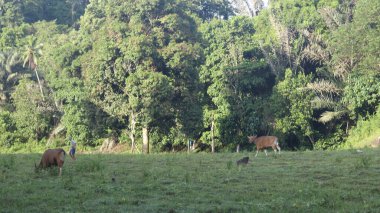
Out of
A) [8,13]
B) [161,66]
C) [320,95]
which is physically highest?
[8,13]

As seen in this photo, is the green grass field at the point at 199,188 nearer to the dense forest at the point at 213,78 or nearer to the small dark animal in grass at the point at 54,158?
the small dark animal in grass at the point at 54,158

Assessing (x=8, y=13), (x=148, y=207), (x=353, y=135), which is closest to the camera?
(x=148, y=207)

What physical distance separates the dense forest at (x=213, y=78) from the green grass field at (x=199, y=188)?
19.8 meters

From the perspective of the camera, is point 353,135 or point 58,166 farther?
point 353,135

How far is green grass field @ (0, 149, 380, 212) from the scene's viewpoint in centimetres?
1044

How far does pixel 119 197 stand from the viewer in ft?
37.3

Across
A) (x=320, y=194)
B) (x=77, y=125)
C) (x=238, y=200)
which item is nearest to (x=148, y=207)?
(x=238, y=200)

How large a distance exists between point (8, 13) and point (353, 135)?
43.0 metres

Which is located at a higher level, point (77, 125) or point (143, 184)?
point (77, 125)

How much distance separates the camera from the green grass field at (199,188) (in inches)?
411

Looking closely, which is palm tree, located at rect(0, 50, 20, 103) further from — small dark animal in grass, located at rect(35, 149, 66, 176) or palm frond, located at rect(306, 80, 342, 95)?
small dark animal in grass, located at rect(35, 149, 66, 176)

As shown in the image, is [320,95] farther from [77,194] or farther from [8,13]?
[8,13]

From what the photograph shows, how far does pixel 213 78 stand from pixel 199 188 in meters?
28.5

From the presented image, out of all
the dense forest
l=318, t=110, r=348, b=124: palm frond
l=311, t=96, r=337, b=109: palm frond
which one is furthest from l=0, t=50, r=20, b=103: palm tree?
l=318, t=110, r=348, b=124: palm frond
